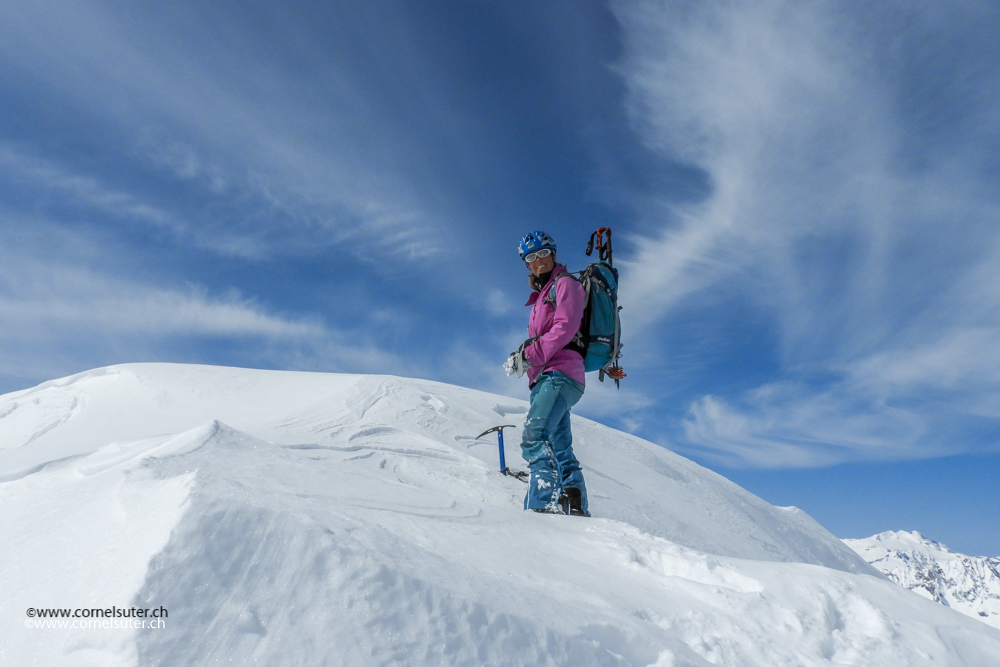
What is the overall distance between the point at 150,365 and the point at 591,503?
33.4 ft

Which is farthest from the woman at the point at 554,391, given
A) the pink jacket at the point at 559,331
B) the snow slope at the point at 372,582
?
the snow slope at the point at 372,582

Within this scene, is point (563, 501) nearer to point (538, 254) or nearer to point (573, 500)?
point (573, 500)

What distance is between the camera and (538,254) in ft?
17.3

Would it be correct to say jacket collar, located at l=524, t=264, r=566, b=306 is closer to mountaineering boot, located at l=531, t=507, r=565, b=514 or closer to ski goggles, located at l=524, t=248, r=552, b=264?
ski goggles, located at l=524, t=248, r=552, b=264

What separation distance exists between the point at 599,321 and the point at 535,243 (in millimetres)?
A: 1080

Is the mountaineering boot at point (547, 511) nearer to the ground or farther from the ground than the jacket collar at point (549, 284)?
nearer to the ground

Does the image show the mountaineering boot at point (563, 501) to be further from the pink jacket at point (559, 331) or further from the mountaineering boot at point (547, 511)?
the pink jacket at point (559, 331)

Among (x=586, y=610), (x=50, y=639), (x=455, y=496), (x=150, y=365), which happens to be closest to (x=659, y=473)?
(x=455, y=496)

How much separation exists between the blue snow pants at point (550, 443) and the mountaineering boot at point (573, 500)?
34mm

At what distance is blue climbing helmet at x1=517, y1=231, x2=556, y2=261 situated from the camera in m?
5.33

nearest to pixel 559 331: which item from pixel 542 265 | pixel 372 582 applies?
pixel 542 265

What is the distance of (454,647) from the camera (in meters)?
1.57

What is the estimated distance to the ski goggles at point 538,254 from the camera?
5270 mm

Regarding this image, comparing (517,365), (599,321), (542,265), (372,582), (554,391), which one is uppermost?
(542,265)
